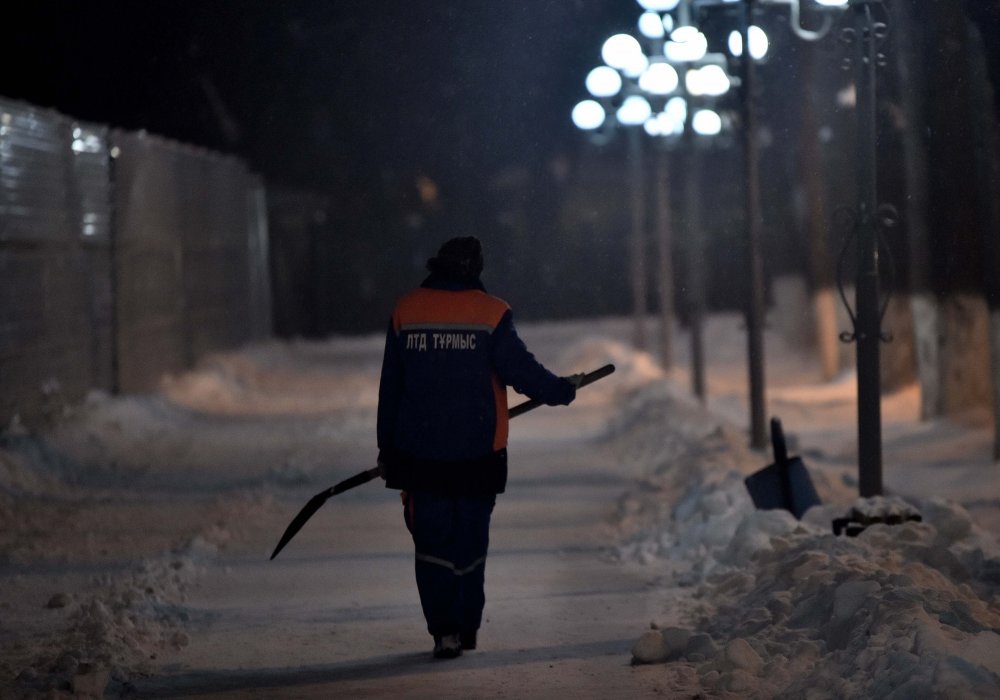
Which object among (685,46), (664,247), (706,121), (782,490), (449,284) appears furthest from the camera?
(664,247)

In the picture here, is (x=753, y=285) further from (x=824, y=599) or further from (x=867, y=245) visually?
(x=824, y=599)

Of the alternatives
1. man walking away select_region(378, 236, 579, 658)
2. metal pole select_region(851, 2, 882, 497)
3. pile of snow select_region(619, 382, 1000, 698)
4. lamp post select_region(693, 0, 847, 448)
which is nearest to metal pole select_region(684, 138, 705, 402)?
lamp post select_region(693, 0, 847, 448)

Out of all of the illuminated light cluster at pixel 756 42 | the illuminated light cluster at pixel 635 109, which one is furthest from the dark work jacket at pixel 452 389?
the illuminated light cluster at pixel 635 109

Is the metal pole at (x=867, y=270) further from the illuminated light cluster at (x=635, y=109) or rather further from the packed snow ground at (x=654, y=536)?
the illuminated light cluster at (x=635, y=109)

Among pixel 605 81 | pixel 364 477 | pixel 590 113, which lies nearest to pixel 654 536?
pixel 364 477

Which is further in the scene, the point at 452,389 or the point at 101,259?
the point at 101,259

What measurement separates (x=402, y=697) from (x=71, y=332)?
33.3ft

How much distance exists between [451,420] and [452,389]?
0.13 m

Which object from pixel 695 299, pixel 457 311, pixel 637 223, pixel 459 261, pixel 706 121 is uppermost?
pixel 706 121

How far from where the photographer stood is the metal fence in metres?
13.6

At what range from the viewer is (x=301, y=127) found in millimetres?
40125

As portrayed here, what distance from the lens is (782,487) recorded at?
31.4 ft

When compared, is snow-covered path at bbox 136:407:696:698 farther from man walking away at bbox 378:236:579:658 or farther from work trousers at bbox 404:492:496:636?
man walking away at bbox 378:236:579:658

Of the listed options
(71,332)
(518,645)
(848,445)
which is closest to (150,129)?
(71,332)
